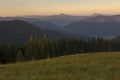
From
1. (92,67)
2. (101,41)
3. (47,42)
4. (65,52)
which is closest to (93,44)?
(101,41)

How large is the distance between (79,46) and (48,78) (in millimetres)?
124311

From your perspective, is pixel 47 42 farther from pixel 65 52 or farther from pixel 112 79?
pixel 112 79

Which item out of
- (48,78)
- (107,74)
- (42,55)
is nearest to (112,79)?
(107,74)

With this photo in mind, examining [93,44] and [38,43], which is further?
[93,44]

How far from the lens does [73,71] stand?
20.8m

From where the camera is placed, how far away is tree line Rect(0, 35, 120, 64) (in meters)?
101

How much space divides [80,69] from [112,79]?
4891 millimetres

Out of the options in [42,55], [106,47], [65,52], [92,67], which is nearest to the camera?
[92,67]

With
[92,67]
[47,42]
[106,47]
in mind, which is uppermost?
[92,67]

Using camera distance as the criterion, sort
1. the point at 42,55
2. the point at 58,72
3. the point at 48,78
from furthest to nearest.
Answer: the point at 42,55, the point at 58,72, the point at 48,78

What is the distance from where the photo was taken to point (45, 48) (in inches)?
4149

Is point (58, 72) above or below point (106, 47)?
above

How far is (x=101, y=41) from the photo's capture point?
14475cm

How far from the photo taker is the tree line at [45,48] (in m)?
101
